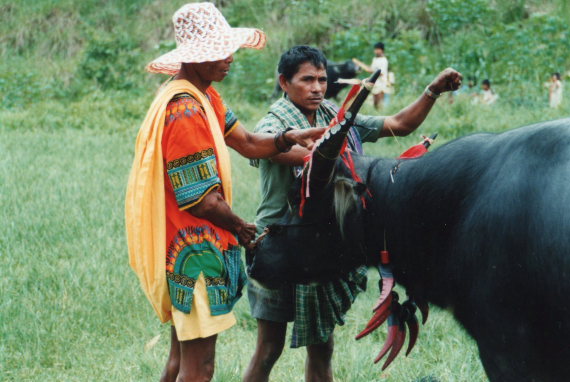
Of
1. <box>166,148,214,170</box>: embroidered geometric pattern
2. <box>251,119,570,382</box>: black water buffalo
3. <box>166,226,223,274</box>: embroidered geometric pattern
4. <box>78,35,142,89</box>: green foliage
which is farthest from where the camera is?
<box>78,35,142,89</box>: green foliage

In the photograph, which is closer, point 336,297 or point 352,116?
point 352,116

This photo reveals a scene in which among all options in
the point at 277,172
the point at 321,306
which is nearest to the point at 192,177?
the point at 277,172

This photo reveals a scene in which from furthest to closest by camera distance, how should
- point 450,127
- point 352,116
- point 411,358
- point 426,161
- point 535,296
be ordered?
1. point 450,127
2. point 411,358
3. point 426,161
4. point 352,116
5. point 535,296

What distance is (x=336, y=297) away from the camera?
133 inches

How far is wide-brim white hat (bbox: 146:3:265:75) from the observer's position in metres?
2.91

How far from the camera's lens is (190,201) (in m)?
2.86

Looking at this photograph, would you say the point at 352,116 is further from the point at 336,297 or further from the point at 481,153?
the point at 336,297

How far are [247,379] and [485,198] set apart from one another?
1.47 meters

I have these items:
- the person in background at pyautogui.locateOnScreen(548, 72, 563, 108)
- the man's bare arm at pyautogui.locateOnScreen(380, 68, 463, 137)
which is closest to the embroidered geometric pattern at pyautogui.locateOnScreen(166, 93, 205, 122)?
the man's bare arm at pyautogui.locateOnScreen(380, 68, 463, 137)

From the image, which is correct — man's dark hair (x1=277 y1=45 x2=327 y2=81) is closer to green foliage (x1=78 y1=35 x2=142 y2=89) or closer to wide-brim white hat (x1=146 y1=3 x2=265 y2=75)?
wide-brim white hat (x1=146 y1=3 x2=265 y2=75)

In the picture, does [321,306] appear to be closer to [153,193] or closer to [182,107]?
[153,193]

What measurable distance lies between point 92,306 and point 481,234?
305cm

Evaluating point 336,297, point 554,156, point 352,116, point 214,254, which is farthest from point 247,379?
point 554,156

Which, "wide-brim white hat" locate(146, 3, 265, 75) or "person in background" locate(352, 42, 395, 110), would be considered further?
"person in background" locate(352, 42, 395, 110)
